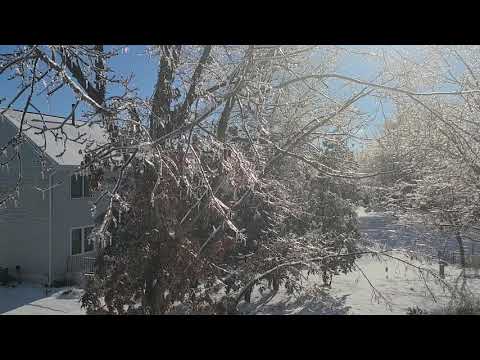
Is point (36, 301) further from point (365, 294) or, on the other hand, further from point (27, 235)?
point (365, 294)

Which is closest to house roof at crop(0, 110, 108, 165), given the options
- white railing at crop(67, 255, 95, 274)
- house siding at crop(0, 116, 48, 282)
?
house siding at crop(0, 116, 48, 282)

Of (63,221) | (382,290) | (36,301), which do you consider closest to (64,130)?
(36,301)

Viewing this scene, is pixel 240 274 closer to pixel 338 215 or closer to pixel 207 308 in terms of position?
pixel 207 308

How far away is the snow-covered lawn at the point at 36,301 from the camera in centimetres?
441

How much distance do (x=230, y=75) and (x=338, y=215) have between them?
10.7ft

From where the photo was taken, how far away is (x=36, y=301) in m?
5.08

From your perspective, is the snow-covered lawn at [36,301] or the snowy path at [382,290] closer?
the snowy path at [382,290]

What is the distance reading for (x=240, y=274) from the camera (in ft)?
10.5

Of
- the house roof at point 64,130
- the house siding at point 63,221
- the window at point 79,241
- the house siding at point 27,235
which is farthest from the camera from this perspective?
the window at point 79,241

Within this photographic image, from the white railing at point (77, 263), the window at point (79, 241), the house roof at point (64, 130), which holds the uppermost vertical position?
the house roof at point (64, 130)

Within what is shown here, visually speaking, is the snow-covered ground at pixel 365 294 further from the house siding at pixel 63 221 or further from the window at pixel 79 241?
the window at pixel 79 241

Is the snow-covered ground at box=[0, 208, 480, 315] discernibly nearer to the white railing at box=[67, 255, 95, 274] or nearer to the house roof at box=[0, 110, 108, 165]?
the white railing at box=[67, 255, 95, 274]

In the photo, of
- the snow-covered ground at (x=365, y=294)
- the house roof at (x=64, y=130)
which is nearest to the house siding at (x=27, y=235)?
the snow-covered ground at (x=365, y=294)
